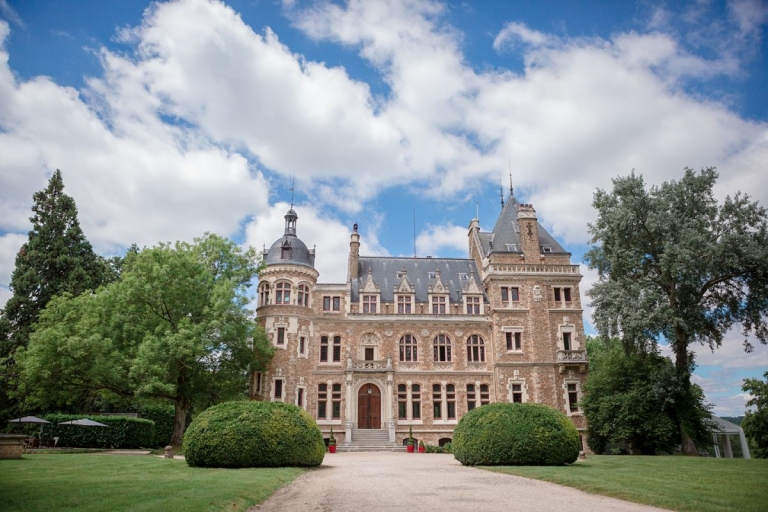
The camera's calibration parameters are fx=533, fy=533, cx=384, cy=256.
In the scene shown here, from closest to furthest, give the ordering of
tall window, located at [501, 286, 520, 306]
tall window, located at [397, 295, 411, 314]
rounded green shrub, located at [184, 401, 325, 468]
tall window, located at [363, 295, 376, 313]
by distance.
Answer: rounded green shrub, located at [184, 401, 325, 468], tall window, located at [501, 286, 520, 306], tall window, located at [363, 295, 376, 313], tall window, located at [397, 295, 411, 314]

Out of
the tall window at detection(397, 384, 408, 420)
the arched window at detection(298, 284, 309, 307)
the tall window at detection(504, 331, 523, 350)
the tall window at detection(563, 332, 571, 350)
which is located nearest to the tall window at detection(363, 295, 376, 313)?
the arched window at detection(298, 284, 309, 307)

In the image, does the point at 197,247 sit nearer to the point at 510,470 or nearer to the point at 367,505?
the point at 510,470

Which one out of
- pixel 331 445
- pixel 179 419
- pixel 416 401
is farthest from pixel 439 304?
pixel 179 419

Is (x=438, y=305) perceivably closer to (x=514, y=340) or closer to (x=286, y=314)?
(x=514, y=340)

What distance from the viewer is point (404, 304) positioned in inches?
1471

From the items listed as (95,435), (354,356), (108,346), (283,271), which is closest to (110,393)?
(95,435)

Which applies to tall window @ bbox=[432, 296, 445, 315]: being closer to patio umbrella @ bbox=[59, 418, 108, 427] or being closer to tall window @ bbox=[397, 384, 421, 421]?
tall window @ bbox=[397, 384, 421, 421]

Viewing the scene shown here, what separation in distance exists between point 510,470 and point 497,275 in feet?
70.4

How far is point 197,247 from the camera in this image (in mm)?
31531

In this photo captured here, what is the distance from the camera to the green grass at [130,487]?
888 cm

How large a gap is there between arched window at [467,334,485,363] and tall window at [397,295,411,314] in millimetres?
4702

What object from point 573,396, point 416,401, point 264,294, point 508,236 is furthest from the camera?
point 508,236

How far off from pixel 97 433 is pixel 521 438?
79.9ft

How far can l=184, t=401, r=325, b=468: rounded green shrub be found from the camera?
16781mm
